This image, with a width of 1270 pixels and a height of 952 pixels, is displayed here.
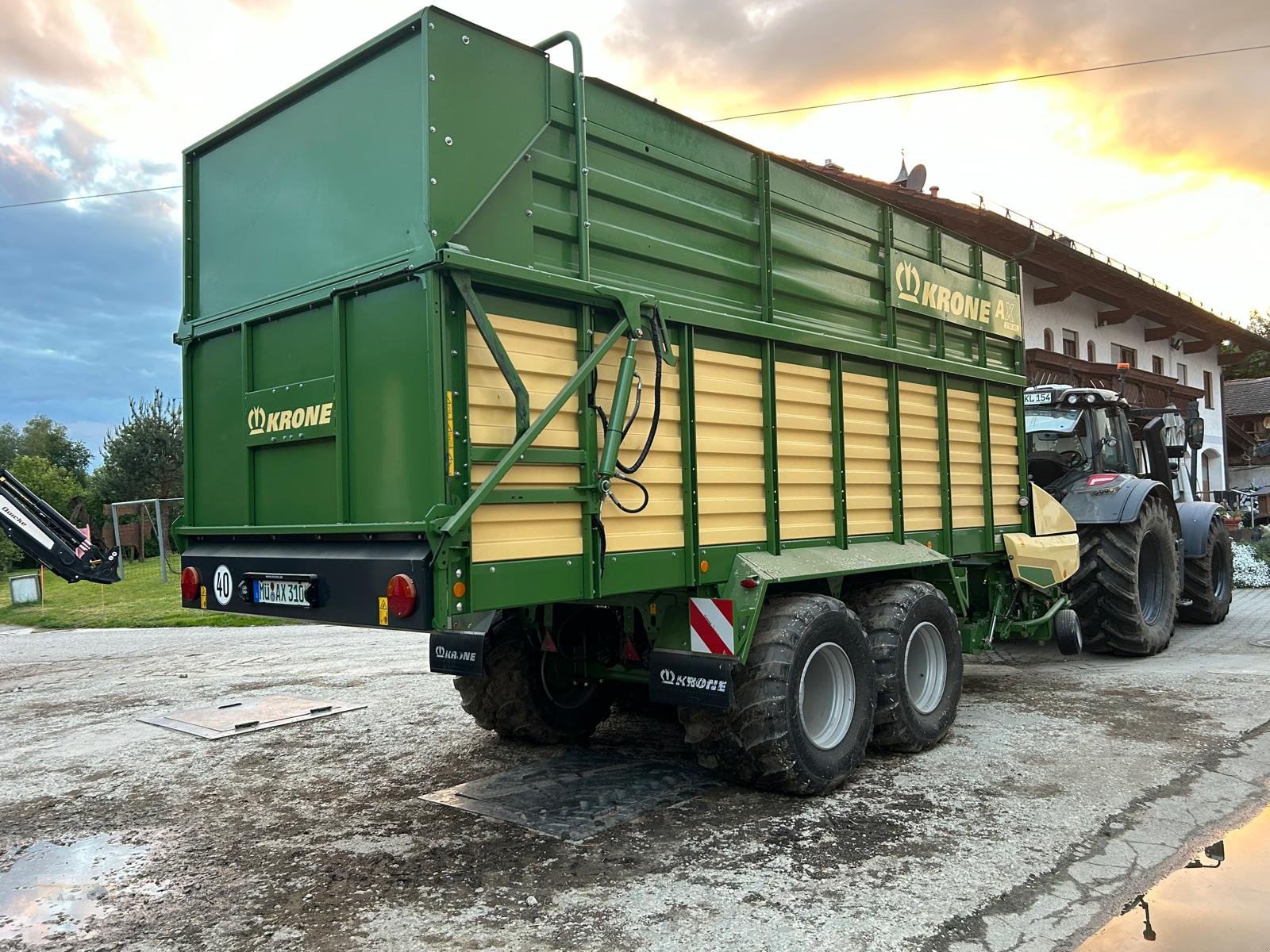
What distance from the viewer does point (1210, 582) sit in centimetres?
995

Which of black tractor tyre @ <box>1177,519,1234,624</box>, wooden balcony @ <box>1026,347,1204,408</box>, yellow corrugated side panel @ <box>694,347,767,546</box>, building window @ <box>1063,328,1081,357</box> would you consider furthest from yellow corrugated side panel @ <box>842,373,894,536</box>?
building window @ <box>1063,328,1081,357</box>

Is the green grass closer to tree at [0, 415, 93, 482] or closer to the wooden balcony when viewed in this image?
the wooden balcony

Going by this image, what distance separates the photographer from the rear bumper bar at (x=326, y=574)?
3.50 meters

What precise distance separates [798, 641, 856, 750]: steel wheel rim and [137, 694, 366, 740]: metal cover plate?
12.4 ft

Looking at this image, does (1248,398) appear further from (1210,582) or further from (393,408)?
(393,408)

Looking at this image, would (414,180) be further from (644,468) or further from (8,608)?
(8,608)

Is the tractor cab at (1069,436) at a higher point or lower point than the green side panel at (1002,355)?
lower

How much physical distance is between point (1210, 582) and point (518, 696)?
8.04 metres

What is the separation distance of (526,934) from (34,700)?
6912 millimetres

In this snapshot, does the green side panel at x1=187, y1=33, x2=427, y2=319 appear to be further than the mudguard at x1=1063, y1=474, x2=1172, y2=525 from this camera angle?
No

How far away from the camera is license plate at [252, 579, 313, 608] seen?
3.94 m

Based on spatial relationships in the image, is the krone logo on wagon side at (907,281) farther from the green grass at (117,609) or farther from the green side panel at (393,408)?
the green grass at (117,609)

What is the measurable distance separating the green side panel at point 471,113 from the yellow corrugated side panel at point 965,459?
3.59 m

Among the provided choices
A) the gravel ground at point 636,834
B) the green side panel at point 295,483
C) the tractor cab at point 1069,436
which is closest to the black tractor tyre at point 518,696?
the gravel ground at point 636,834
